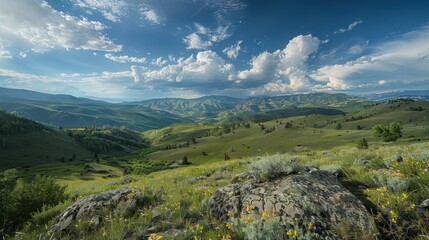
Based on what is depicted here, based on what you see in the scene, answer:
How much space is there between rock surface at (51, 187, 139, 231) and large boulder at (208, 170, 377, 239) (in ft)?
11.6

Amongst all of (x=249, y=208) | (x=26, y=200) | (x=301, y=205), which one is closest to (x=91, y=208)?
(x=26, y=200)

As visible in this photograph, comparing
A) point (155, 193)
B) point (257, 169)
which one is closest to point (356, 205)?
point (257, 169)

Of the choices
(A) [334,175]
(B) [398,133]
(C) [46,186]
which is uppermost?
(A) [334,175]

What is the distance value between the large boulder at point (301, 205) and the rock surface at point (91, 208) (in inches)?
139

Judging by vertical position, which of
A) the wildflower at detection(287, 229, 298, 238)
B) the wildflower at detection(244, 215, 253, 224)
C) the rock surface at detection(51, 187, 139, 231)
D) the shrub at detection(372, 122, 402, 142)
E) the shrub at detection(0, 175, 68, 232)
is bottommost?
the shrub at detection(372, 122, 402, 142)

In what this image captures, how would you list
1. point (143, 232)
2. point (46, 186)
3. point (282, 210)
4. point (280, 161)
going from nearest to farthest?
point (282, 210) < point (143, 232) < point (280, 161) < point (46, 186)

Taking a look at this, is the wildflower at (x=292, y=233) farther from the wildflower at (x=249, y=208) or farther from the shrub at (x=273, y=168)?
the shrub at (x=273, y=168)

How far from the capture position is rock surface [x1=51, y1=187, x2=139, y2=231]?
23.6 ft

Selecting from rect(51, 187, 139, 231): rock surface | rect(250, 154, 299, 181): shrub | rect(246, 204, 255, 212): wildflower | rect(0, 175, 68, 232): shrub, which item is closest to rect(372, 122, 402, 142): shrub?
rect(250, 154, 299, 181): shrub

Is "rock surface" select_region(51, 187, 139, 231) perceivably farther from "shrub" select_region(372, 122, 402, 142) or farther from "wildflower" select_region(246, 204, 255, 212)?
"shrub" select_region(372, 122, 402, 142)

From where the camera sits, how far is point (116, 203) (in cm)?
809

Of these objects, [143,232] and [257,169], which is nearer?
[143,232]

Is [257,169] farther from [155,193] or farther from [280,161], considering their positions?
[155,193]

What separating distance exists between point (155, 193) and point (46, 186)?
6130 mm
